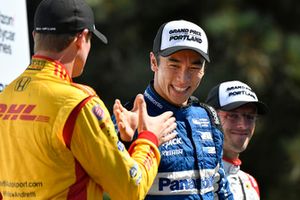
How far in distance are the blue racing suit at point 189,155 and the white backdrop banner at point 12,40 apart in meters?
1.01

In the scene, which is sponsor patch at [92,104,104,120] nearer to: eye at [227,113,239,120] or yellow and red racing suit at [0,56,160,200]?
yellow and red racing suit at [0,56,160,200]

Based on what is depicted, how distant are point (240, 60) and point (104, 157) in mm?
10055

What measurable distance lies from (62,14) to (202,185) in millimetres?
1338

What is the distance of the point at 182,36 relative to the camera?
5.93 m

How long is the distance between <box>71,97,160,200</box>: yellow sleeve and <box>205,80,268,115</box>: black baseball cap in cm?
207

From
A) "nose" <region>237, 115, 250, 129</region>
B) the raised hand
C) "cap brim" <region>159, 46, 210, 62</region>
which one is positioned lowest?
"nose" <region>237, 115, 250, 129</region>

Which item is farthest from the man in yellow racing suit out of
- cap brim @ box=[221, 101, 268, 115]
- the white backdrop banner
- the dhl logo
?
cap brim @ box=[221, 101, 268, 115]

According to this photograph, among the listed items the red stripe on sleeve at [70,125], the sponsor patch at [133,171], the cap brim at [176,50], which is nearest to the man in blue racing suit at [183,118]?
the cap brim at [176,50]

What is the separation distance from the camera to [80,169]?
4.92 metres

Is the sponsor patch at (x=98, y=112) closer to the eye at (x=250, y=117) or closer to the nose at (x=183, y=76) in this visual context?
the nose at (x=183, y=76)

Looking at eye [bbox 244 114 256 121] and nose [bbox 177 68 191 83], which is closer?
nose [bbox 177 68 191 83]

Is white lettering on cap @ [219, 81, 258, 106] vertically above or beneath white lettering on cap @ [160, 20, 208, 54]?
beneath

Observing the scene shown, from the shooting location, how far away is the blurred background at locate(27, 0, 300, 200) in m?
14.6

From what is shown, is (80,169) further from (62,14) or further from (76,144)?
(62,14)
